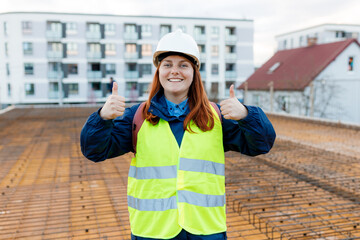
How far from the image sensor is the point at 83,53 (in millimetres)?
30906

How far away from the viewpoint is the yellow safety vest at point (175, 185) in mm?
1555

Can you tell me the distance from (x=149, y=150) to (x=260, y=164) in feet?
14.1

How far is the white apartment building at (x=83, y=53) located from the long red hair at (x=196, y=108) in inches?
1073

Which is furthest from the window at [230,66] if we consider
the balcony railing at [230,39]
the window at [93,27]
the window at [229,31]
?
the window at [93,27]

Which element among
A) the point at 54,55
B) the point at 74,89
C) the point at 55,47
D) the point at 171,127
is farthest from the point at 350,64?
the point at 55,47

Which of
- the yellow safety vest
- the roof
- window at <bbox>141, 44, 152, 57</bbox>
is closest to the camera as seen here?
the yellow safety vest

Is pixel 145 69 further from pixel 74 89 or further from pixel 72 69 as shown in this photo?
pixel 74 89

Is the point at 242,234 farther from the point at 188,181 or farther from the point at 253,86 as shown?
the point at 253,86

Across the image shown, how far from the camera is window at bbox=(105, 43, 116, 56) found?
103 ft

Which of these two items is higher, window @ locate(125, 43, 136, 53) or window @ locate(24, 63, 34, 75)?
window @ locate(125, 43, 136, 53)

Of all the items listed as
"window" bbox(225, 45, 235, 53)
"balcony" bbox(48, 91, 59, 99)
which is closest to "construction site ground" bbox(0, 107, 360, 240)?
"balcony" bbox(48, 91, 59, 99)

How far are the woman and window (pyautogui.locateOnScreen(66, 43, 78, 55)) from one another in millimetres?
31407

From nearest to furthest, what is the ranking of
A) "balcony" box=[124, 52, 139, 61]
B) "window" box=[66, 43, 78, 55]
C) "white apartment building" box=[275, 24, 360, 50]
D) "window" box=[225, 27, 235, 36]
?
"window" box=[66, 43, 78, 55] < "balcony" box=[124, 52, 139, 61] < "window" box=[225, 27, 235, 36] < "white apartment building" box=[275, 24, 360, 50]

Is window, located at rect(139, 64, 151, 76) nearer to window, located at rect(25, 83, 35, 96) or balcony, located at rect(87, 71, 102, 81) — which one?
balcony, located at rect(87, 71, 102, 81)
